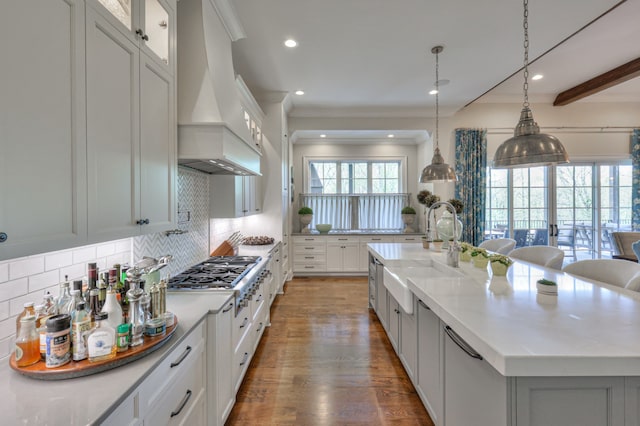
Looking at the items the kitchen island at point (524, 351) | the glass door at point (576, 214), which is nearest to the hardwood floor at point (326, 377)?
the kitchen island at point (524, 351)

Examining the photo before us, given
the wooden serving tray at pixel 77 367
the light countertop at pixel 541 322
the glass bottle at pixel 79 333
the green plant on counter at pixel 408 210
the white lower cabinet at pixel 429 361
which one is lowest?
the white lower cabinet at pixel 429 361

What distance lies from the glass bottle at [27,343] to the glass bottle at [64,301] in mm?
70

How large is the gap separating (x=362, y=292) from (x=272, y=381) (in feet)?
8.39

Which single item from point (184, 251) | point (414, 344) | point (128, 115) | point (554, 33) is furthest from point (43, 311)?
point (554, 33)

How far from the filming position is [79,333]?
3.20ft

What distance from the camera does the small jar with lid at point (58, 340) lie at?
93 centimetres

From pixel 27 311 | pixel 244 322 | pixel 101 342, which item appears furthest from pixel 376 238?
pixel 27 311

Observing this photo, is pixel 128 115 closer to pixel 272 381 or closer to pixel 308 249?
pixel 272 381

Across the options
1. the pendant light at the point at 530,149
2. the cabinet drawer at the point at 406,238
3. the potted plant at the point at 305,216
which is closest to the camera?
the pendant light at the point at 530,149

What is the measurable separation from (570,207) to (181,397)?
661 centimetres

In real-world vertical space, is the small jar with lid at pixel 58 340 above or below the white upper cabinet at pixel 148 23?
below

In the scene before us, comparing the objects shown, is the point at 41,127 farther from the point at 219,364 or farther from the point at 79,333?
the point at 219,364

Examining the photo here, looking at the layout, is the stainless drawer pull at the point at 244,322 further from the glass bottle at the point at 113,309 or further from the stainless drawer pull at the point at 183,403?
the glass bottle at the point at 113,309

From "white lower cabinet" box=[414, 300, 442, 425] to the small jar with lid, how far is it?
5.47ft
